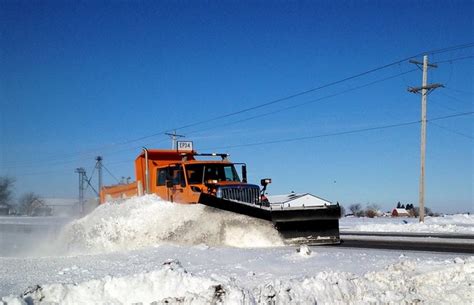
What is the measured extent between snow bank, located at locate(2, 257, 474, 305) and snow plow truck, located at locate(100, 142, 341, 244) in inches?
222

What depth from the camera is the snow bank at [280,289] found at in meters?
5.72

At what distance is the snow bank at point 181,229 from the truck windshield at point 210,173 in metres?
1.39

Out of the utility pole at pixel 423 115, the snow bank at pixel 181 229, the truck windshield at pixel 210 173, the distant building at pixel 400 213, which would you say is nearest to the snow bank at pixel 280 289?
the snow bank at pixel 181 229

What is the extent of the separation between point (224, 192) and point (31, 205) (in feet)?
255

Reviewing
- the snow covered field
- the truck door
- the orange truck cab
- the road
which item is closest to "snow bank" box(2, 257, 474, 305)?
the snow covered field

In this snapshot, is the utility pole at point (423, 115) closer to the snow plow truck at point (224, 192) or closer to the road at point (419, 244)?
the road at point (419, 244)

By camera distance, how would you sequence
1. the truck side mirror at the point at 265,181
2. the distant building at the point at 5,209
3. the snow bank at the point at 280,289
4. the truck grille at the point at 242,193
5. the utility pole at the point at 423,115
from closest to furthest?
the snow bank at the point at 280,289 → the truck grille at the point at 242,193 → the truck side mirror at the point at 265,181 → the utility pole at the point at 423,115 → the distant building at the point at 5,209

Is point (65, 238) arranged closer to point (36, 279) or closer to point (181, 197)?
point (181, 197)

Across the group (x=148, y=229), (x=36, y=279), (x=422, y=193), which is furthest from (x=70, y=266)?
(x=422, y=193)

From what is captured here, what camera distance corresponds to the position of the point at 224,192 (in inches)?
555

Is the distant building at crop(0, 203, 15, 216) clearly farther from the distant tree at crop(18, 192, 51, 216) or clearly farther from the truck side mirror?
the truck side mirror

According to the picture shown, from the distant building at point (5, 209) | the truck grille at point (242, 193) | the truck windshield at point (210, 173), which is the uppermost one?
the truck windshield at point (210, 173)

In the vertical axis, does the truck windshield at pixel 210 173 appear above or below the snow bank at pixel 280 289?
above

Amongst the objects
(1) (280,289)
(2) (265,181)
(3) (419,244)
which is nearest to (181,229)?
(2) (265,181)
